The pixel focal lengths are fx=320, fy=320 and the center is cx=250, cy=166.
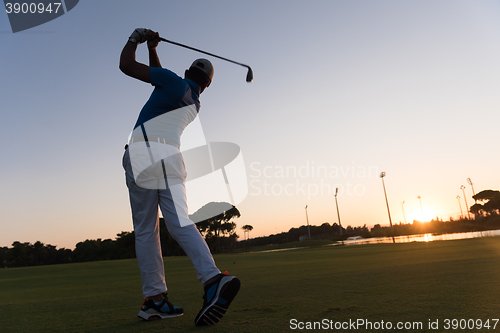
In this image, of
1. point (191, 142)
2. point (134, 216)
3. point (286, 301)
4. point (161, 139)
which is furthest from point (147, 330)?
point (191, 142)

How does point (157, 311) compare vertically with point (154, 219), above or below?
below

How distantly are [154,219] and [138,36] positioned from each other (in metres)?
1.60

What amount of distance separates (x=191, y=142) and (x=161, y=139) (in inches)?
31.5

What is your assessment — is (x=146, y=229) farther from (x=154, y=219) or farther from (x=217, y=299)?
(x=217, y=299)

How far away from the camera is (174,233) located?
8.11ft

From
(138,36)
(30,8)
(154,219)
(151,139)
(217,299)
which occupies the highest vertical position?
(30,8)

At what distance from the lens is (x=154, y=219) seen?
263 centimetres

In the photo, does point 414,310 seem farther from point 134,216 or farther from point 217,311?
point 134,216

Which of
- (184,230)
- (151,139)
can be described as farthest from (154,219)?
(151,139)

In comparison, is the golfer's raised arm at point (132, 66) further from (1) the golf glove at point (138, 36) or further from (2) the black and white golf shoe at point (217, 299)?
(2) the black and white golf shoe at point (217, 299)

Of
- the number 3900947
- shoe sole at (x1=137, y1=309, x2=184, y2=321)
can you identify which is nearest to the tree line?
the number 3900947

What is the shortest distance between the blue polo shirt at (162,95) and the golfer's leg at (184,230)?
61cm

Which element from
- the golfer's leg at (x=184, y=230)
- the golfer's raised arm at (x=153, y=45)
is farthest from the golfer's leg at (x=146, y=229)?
the golfer's raised arm at (x=153, y=45)

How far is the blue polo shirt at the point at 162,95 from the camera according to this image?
265 centimetres
